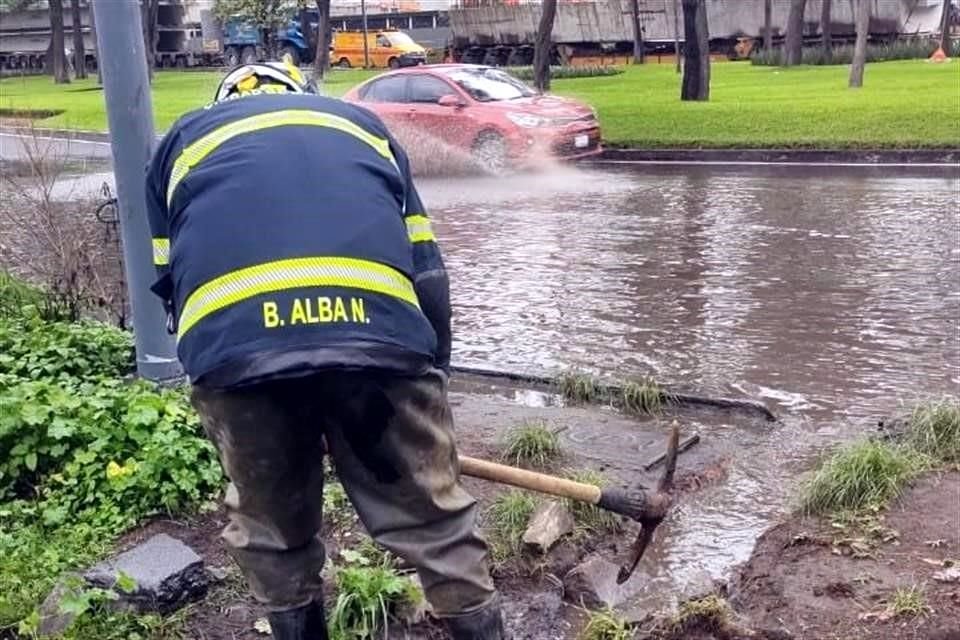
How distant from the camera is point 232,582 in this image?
410 cm

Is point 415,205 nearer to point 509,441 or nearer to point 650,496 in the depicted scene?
point 650,496

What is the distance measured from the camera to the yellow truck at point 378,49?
155 feet

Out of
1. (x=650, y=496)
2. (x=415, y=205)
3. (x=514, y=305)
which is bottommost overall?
(x=514, y=305)

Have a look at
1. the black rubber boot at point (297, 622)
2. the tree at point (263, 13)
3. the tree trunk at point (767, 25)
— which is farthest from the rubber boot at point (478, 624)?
the tree at point (263, 13)

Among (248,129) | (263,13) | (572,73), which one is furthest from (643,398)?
(263,13)

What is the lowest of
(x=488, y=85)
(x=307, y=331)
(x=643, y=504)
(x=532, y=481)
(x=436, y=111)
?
(x=643, y=504)

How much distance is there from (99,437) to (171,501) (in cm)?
44

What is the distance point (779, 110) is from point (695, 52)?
306cm

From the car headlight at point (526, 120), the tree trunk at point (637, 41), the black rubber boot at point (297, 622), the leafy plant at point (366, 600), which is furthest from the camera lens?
the tree trunk at point (637, 41)

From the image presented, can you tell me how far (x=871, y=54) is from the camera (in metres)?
34.7

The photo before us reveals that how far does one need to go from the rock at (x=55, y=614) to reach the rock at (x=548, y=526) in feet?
4.84

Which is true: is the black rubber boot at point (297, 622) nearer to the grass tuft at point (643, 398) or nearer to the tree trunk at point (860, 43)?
the grass tuft at point (643, 398)

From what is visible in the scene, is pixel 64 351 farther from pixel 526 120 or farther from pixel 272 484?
pixel 526 120

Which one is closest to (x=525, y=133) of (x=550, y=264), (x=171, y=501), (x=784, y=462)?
(x=550, y=264)
